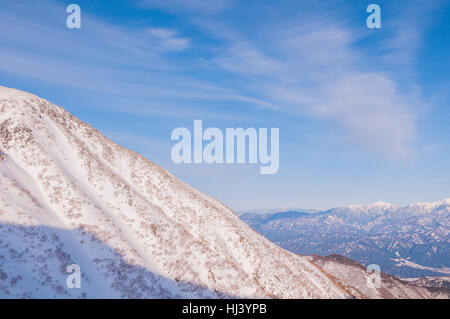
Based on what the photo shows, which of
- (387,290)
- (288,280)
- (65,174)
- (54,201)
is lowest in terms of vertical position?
(387,290)

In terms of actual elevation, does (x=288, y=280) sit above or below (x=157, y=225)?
below

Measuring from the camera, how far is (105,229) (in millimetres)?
31141

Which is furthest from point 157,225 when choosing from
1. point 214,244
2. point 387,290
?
point 387,290

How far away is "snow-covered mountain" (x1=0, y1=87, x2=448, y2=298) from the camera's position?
25.6 metres

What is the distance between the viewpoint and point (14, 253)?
79.0 ft

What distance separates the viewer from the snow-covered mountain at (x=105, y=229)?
84.1 feet

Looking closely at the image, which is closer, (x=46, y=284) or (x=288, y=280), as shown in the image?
(x=46, y=284)
